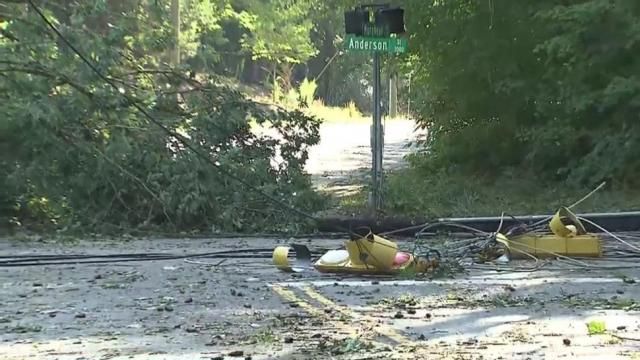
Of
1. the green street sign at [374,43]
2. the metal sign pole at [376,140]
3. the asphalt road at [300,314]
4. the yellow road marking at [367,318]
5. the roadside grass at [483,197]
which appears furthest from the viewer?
the roadside grass at [483,197]

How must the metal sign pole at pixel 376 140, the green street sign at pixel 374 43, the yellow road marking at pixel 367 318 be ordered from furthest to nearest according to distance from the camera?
the metal sign pole at pixel 376 140
the green street sign at pixel 374 43
the yellow road marking at pixel 367 318

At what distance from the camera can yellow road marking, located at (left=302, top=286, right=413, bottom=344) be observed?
580cm

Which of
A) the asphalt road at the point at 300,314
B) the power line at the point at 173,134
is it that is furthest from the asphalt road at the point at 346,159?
the asphalt road at the point at 300,314

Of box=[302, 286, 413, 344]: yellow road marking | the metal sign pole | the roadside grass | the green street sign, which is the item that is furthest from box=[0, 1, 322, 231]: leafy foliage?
box=[302, 286, 413, 344]: yellow road marking

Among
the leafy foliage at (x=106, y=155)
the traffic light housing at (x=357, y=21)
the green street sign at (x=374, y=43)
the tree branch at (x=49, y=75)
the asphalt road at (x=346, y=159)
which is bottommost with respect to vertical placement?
the asphalt road at (x=346, y=159)

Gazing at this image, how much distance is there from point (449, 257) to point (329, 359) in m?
3.63

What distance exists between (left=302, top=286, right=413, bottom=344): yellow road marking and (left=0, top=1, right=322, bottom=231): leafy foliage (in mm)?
3855

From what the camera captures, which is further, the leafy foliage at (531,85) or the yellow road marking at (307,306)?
the leafy foliage at (531,85)

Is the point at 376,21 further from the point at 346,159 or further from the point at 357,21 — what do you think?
the point at 346,159

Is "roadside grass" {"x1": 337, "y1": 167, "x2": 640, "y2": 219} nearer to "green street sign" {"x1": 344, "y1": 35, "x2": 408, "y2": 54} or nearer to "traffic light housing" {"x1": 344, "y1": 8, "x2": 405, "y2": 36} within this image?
"green street sign" {"x1": 344, "y1": 35, "x2": 408, "y2": 54}

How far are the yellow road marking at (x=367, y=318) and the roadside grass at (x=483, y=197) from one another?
467 cm

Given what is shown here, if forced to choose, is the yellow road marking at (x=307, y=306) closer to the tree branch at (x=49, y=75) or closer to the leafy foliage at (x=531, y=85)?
the tree branch at (x=49, y=75)

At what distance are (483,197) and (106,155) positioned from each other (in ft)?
19.2

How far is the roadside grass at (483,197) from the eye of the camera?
12.5 m
